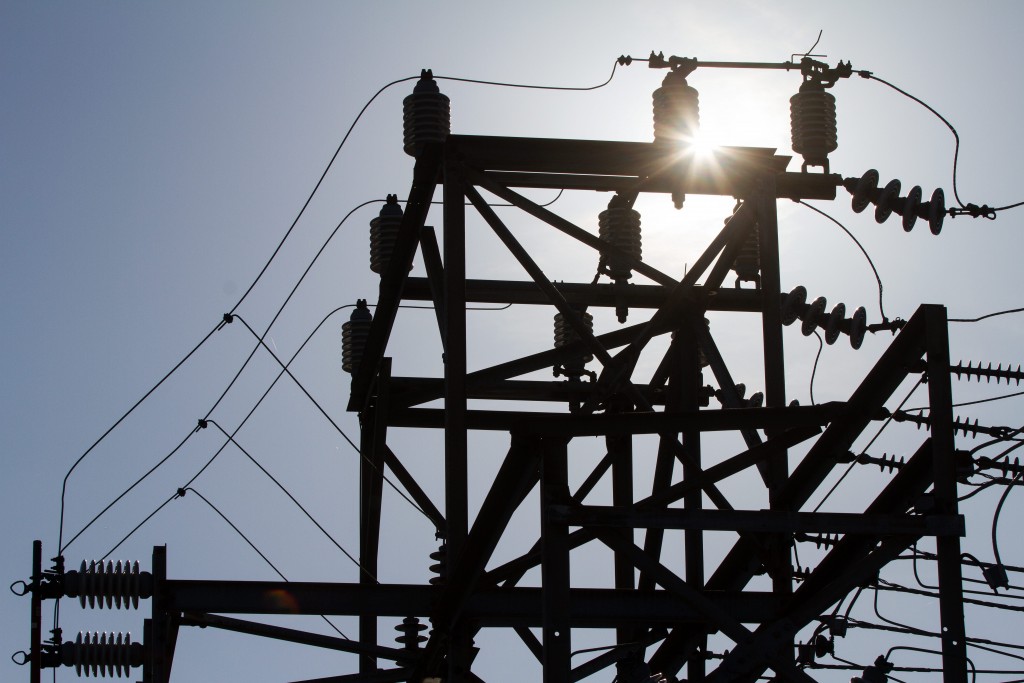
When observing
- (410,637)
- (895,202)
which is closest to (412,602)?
(410,637)

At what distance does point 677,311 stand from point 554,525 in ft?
17.2

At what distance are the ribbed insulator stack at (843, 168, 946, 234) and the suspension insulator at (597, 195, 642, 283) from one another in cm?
232

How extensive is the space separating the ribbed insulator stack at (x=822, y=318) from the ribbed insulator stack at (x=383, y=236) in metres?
4.77

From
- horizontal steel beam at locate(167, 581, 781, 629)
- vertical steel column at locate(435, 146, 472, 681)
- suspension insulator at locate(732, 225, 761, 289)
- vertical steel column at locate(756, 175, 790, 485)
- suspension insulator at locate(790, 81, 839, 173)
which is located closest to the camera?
horizontal steel beam at locate(167, 581, 781, 629)

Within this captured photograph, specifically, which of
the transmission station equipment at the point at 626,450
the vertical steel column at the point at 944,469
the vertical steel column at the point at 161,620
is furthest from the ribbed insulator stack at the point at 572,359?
the vertical steel column at the point at 944,469

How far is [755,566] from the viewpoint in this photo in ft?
40.8

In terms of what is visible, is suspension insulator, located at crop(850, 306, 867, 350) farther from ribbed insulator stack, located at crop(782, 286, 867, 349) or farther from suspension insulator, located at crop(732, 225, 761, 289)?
suspension insulator, located at crop(732, 225, 761, 289)

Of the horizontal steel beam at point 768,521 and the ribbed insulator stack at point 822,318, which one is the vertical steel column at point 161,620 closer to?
the horizontal steel beam at point 768,521

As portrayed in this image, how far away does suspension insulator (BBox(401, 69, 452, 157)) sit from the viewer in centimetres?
1454

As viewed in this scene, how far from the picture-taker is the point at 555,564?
934 cm

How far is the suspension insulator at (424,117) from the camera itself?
1454 centimetres

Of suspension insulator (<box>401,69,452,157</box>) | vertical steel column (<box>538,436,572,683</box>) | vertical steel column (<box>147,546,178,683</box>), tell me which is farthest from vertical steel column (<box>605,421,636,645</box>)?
vertical steel column (<box>538,436,572,683</box>)

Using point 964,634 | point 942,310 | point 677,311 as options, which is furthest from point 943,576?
point 677,311

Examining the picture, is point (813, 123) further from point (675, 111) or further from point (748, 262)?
point (748, 262)
